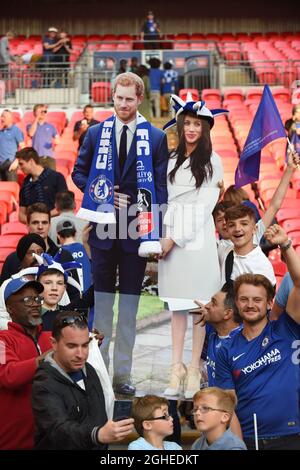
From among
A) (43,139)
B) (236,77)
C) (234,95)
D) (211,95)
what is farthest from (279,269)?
(236,77)

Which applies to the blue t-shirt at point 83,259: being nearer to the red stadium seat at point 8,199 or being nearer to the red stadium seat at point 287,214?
the red stadium seat at point 287,214

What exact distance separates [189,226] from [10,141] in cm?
418

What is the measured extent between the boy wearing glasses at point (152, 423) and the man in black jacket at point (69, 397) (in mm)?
153

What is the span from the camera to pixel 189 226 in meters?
4.38

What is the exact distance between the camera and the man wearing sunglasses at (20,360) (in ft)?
12.7

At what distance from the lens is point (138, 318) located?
4.51 meters

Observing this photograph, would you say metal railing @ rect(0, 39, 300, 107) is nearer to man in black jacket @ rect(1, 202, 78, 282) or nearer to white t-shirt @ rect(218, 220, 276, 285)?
man in black jacket @ rect(1, 202, 78, 282)

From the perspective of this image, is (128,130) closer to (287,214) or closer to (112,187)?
(112,187)

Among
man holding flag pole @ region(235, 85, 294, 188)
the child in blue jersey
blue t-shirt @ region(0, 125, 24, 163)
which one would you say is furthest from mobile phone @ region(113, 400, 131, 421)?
blue t-shirt @ region(0, 125, 24, 163)

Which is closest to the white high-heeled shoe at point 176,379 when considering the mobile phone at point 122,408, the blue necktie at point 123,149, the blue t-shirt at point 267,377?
the mobile phone at point 122,408

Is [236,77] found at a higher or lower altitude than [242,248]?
higher

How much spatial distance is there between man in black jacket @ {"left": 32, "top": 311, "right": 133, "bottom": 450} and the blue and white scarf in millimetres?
680
